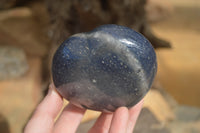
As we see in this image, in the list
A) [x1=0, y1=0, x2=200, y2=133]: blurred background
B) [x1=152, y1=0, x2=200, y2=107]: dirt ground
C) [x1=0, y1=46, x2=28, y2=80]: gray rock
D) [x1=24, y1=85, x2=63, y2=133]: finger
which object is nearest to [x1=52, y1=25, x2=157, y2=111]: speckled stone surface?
[x1=24, y1=85, x2=63, y2=133]: finger

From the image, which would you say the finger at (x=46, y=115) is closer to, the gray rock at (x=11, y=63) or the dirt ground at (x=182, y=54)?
the gray rock at (x=11, y=63)

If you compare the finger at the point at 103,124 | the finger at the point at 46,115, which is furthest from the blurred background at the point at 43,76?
the finger at the point at 46,115

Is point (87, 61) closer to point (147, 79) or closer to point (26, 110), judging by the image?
point (147, 79)

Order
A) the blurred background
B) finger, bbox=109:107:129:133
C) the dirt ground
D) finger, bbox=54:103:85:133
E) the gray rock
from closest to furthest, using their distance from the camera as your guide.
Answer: finger, bbox=109:107:129:133 → finger, bbox=54:103:85:133 → the blurred background → the gray rock → the dirt ground

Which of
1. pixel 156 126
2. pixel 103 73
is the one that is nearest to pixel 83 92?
pixel 103 73

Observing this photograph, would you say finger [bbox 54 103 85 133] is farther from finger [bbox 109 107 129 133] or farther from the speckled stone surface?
finger [bbox 109 107 129 133]

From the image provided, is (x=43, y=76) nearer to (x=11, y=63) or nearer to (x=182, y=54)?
(x=11, y=63)
